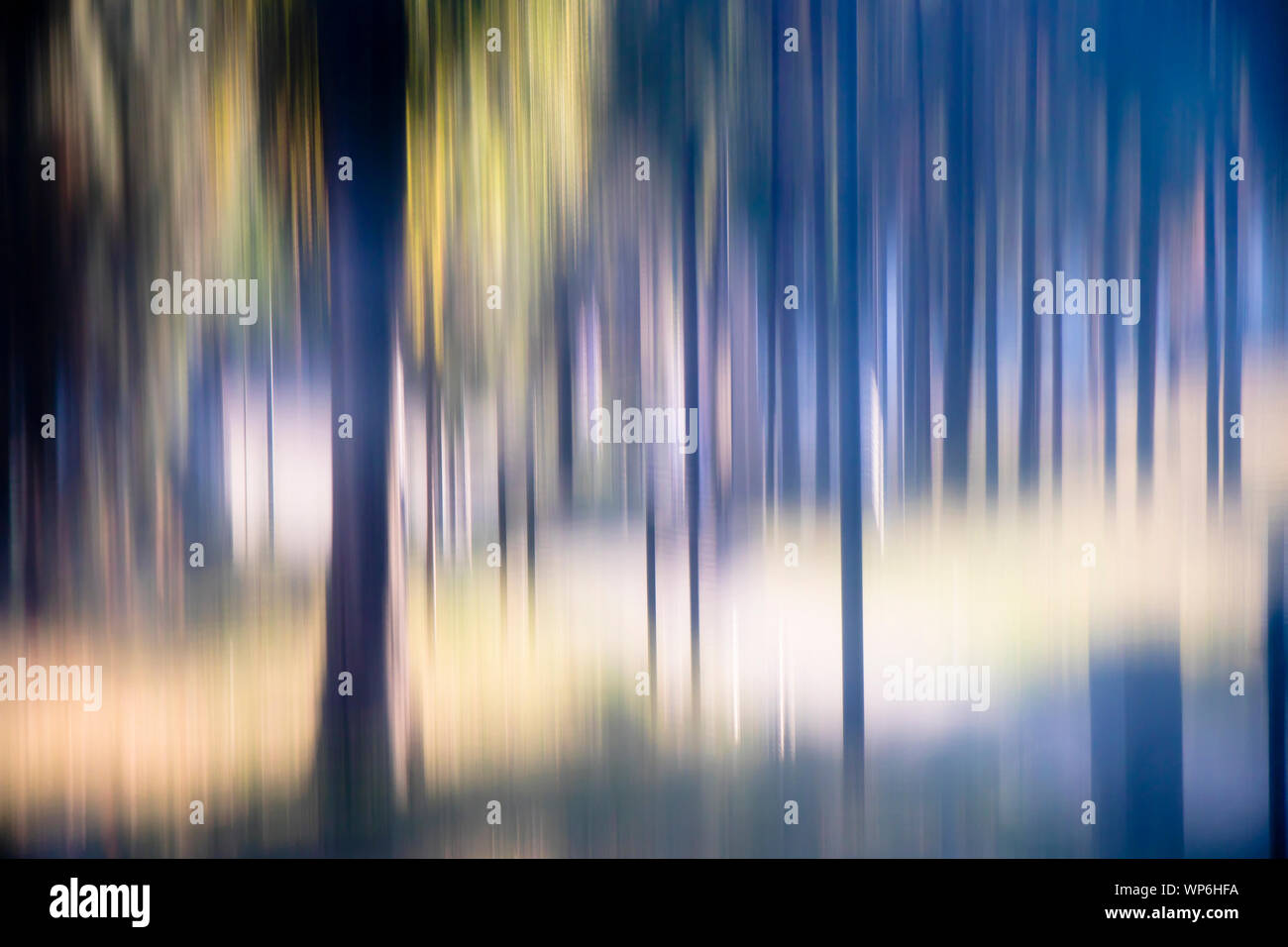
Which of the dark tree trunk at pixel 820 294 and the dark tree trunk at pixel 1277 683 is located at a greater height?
the dark tree trunk at pixel 820 294

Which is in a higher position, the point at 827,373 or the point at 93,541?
the point at 827,373

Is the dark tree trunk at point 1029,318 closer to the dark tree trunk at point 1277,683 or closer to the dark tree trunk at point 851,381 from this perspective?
the dark tree trunk at point 851,381

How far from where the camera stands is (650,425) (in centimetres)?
182

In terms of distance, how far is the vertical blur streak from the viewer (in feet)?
5.91

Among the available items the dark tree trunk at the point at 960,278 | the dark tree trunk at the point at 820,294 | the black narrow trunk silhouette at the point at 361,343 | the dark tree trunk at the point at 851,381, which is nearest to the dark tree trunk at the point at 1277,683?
the dark tree trunk at the point at 960,278

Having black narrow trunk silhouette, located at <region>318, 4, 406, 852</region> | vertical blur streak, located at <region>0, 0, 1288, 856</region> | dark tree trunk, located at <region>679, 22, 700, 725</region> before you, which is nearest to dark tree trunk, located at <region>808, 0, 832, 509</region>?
vertical blur streak, located at <region>0, 0, 1288, 856</region>

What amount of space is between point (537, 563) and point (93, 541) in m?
1.23

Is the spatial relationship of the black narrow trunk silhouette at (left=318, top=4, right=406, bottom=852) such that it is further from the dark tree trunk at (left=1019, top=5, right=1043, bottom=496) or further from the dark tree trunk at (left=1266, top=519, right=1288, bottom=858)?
the dark tree trunk at (left=1266, top=519, right=1288, bottom=858)

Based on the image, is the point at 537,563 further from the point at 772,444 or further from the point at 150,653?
the point at 150,653

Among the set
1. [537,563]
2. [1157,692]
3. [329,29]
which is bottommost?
[1157,692]

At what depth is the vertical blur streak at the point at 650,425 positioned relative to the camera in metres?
1.80

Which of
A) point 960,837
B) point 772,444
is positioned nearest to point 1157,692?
point 960,837

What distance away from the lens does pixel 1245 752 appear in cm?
181

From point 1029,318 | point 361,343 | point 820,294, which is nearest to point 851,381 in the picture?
point 820,294
